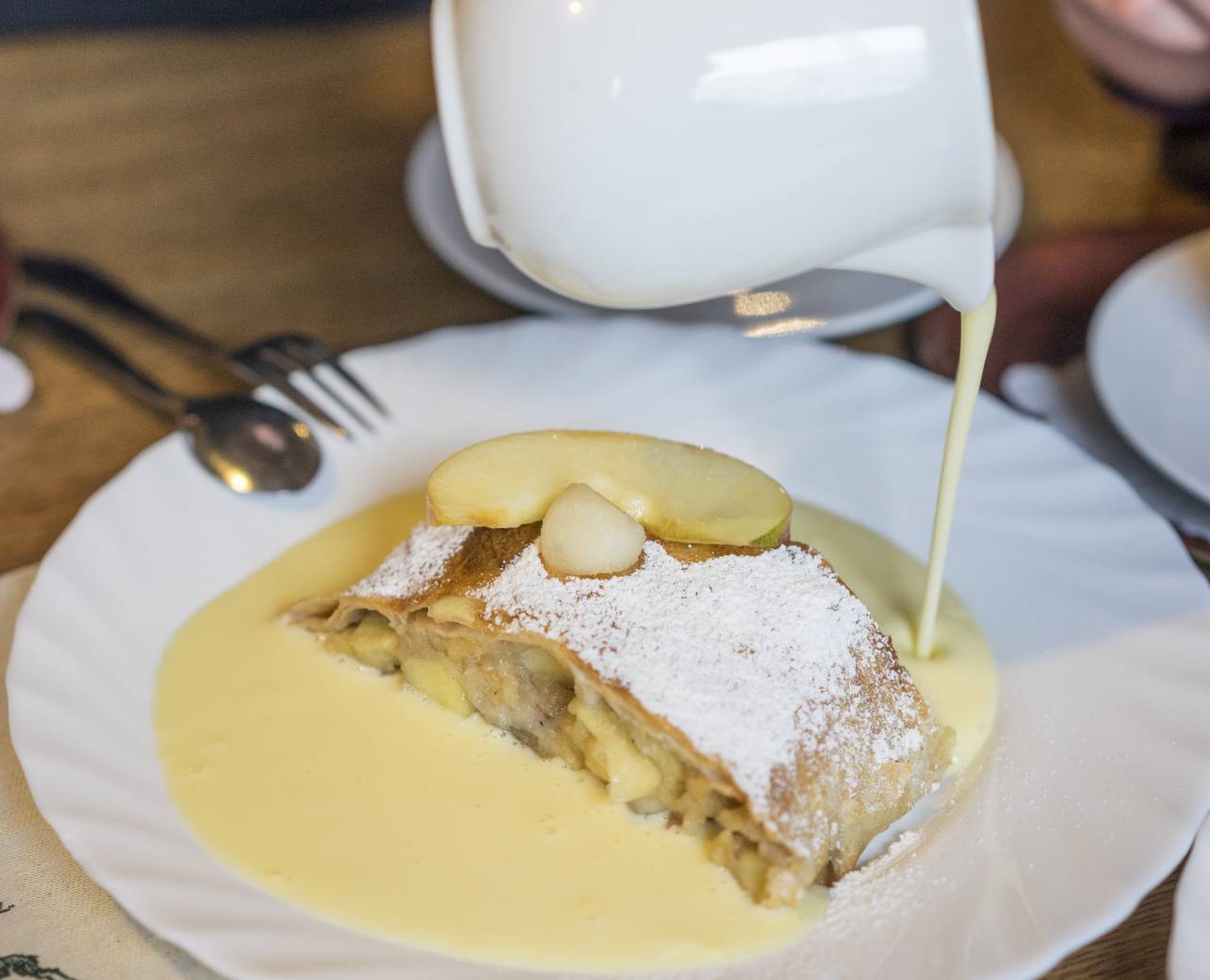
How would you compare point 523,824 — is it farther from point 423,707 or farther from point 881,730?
point 881,730

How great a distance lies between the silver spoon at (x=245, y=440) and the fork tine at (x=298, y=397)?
24mm

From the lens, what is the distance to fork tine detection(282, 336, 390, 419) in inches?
60.7

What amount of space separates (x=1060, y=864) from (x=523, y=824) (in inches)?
17.4

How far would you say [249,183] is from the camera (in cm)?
205

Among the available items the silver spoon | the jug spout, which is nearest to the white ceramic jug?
the jug spout

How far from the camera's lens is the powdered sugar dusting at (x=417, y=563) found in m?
1.24

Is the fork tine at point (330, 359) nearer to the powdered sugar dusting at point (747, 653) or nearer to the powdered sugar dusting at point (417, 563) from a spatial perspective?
the powdered sugar dusting at point (417, 563)

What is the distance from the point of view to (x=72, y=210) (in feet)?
6.45

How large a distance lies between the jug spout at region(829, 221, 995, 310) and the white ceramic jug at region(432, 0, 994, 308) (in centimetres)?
6

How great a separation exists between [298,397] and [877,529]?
70 cm

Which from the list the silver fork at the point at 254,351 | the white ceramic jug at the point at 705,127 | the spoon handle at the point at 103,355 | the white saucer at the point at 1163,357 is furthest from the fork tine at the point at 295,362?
the white saucer at the point at 1163,357

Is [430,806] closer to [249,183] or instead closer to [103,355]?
[103,355]

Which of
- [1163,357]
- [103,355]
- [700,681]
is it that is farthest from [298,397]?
[1163,357]

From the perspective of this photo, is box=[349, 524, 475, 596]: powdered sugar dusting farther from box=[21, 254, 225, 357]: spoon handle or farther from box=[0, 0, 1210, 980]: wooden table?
box=[21, 254, 225, 357]: spoon handle
